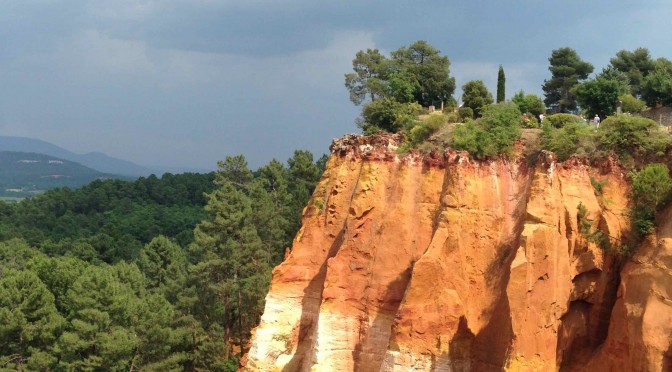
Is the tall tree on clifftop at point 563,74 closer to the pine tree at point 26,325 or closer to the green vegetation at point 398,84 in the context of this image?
the green vegetation at point 398,84

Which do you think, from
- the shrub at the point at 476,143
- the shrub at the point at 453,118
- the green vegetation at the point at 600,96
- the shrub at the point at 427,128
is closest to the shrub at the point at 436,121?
the shrub at the point at 427,128

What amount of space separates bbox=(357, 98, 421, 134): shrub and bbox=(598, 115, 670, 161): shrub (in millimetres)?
15225

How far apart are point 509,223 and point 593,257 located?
2905 millimetres

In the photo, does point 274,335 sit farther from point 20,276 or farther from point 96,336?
point 20,276

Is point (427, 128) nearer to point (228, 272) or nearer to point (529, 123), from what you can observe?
point (529, 123)

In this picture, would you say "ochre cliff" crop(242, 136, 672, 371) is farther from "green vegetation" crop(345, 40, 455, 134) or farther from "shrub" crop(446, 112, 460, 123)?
"green vegetation" crop(345, 40, 455, 134)

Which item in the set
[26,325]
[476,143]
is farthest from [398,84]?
[26,325]

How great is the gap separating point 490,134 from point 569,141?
2.66 meters

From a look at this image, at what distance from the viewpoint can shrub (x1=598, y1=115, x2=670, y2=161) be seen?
72.3 feet

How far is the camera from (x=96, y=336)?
3759cm

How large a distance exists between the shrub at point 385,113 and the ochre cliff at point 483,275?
33.4 ft

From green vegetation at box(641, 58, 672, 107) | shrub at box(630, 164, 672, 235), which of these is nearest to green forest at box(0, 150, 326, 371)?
green vegetation at box(641, 58, 672, 107)

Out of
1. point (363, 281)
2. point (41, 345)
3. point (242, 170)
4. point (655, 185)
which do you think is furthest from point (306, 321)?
point (242, 170)

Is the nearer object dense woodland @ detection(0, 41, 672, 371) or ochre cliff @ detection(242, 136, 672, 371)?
ochre cliff @ detection(242, 136, 672, 371)
